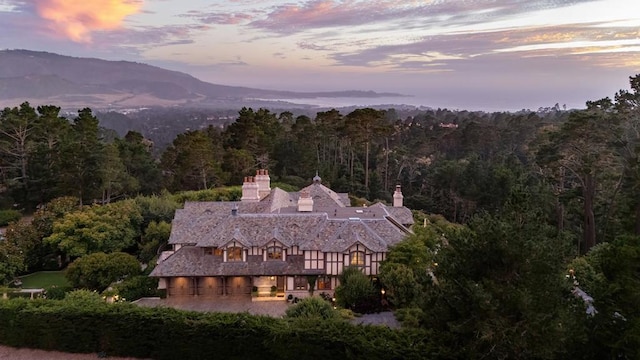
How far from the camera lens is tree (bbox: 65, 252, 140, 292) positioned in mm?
23609

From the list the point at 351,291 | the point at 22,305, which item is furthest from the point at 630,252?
the point at 22,305

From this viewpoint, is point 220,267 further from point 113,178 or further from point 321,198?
point 113,178

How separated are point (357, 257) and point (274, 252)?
4307 millimetres

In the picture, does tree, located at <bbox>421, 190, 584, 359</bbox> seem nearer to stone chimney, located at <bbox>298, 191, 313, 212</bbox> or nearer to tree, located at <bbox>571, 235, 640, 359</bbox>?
tree, located at <bbox>571, 235, 640, 359</bbox>

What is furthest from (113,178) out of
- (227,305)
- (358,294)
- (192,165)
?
(358,294)

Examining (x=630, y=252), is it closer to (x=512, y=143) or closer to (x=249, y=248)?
(x=249, y=248)

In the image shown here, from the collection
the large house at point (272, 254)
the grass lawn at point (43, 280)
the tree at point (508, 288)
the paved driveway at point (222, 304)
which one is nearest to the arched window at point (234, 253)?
the large house at point (272, 254)

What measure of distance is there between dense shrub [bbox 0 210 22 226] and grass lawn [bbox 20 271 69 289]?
35.3ft

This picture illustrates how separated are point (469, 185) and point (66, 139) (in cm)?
3752

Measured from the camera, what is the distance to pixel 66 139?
131 feet

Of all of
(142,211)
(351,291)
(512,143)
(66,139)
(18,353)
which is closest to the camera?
(18,353)

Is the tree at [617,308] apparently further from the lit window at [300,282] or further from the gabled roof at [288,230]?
the lit window at [300,282]

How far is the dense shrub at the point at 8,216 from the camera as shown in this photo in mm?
36094

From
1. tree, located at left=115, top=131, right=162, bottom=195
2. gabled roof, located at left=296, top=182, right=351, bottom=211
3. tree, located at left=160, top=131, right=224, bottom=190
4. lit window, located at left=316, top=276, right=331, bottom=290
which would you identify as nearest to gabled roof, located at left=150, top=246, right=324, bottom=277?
lit window, located at left=316, top=276, right=331, bottom=290
